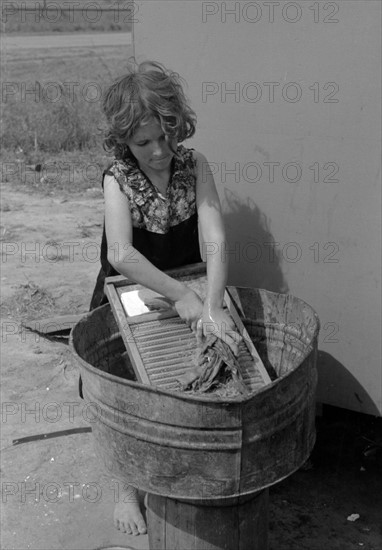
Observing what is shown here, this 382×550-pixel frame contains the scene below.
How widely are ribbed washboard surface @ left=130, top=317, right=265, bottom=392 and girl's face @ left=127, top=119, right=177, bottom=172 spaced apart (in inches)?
22.2

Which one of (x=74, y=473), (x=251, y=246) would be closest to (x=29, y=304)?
(x=74, y=473)

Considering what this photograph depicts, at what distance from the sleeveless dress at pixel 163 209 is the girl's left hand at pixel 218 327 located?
38 cm

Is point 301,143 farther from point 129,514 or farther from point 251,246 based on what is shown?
point 129,514

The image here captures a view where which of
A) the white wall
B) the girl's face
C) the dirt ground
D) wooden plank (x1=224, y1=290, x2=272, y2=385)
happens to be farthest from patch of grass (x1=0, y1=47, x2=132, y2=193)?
wooden plank (x1=224, y1=290, x2=272, y2=385)

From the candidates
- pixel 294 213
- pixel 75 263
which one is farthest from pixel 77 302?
pixel 294 213

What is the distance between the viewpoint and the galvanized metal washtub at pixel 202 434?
220cm

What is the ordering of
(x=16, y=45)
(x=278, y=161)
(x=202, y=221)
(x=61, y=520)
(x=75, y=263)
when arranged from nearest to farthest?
(x=202, y=221) → (x=278, y=161) → (x=61, y=520) → (x=75, y=263) → (x=16, y=45)

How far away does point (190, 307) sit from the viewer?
2.65 metres

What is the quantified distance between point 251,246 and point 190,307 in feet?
2.35

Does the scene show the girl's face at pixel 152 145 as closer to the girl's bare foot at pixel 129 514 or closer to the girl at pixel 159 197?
the girl at pixel 159 197

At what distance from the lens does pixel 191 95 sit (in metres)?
3.22

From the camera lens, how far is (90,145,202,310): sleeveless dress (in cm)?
280

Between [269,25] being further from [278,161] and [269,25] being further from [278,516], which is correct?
[278,516]

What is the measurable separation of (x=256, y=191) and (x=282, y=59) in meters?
0.53
